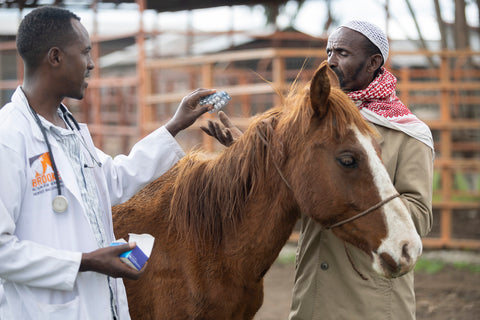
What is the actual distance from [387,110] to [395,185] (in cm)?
33

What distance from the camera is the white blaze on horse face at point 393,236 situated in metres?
1.79

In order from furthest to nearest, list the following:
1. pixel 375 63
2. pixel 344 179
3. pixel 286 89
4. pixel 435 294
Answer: pixel 286 89, pixel 435 294, pixel 375 63, pixel 344 179

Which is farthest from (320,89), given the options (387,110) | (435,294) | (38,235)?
(435,294)

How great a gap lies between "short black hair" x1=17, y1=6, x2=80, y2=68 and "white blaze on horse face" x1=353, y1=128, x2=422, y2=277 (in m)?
1.15

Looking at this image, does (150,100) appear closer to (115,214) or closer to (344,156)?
(115,214)

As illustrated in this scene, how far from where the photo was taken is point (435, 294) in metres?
A: 5.22

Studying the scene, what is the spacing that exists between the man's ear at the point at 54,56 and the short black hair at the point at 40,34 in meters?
0.01

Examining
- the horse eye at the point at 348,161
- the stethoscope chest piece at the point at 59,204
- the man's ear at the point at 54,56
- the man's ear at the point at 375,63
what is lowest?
the stethoscope chest piece at the point at 59,204

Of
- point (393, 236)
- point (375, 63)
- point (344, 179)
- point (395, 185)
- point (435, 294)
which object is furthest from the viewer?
point (435, 294)

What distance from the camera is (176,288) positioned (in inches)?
88.2

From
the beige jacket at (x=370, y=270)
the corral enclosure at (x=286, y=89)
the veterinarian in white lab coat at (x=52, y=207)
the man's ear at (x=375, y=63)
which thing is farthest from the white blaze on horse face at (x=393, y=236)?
the corral enclosure at (x=286, y=89)

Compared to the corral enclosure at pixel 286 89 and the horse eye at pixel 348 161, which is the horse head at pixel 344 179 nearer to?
the horse eye at pixel 348 161

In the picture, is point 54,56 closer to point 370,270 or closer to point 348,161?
point 348,161

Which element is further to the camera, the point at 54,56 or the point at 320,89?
the point at 320,89
